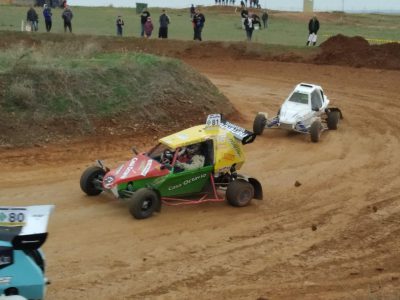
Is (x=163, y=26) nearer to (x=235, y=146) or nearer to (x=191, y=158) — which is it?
(x=235, y=146)

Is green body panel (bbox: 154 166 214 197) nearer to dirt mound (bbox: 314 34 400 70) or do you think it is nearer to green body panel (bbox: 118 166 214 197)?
green body panel (bbox: 118 166 214 197)

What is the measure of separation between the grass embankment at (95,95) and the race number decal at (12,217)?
9462mm

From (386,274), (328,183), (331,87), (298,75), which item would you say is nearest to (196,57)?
(298,75)

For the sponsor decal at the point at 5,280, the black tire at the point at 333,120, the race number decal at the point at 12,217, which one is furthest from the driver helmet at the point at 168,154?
the black tire at the point at 333,120

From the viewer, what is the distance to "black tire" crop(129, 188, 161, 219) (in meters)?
10.9

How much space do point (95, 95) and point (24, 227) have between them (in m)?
11.7

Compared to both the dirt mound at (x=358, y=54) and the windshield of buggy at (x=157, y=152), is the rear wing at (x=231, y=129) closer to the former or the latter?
the windshield of buggy at (x=157, y=152)

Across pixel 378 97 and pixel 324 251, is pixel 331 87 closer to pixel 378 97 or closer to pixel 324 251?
pixel 378 97

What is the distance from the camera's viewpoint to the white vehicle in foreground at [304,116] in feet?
59.0

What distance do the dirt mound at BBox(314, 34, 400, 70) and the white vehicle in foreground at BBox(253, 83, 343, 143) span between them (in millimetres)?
12509

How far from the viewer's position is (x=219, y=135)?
12.3 meters

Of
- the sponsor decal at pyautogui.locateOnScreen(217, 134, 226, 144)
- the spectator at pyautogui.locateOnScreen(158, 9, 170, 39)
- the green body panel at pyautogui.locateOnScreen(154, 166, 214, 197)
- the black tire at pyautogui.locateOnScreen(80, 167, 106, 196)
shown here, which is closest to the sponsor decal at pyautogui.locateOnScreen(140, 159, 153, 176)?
the green body panel at pyautogui.locateOnScreen(154, 166, 214, 197)

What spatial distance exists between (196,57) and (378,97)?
11011mm

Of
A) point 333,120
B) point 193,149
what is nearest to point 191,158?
point 193,149
